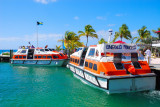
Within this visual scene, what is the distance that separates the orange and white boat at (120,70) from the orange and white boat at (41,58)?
51.5 feet

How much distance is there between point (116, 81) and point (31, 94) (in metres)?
6.68

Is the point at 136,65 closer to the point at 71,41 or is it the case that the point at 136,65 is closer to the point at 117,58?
the point at 117,58

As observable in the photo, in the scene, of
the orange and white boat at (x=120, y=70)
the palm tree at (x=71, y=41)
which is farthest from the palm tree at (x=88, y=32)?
the orange and white boat at (x=120, y=70)

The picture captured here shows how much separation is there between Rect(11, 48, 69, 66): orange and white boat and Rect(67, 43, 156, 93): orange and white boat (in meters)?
15.7

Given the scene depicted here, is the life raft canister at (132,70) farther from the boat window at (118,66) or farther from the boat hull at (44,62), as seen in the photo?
the boat hull at (44,62)

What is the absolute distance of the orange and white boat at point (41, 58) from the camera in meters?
27.9

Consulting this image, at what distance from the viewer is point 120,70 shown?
10938mm

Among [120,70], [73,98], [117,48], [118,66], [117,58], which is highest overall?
[117,48]

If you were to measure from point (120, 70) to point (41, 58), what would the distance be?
68.1 feet

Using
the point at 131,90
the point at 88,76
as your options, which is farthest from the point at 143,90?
the point at 88,76

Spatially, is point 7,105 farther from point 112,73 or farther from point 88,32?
point 88,32

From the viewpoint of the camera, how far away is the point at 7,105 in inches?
379

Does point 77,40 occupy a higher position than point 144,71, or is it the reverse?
point 77,40

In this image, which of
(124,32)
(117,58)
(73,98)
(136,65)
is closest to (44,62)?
Result: (73,98)
